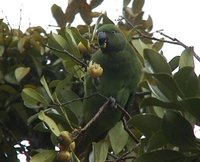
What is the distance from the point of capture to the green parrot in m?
1.72

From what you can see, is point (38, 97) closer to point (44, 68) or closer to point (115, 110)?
point (115, 110)

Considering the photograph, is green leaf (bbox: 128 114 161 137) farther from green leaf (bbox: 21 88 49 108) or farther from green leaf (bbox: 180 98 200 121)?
green leaf (bbox: 21 88 49 108)

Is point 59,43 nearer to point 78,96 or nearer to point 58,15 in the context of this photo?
point 78,96

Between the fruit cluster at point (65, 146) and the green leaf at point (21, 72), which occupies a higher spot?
the green leaf at point (21, 72)

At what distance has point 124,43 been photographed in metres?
1.78

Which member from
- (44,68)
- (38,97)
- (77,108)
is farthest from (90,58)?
(44,68)

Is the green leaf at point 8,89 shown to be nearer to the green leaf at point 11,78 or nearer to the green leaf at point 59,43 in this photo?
the green leaf at point 11,78

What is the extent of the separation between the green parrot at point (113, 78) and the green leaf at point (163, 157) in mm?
605

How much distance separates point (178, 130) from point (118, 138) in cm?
42

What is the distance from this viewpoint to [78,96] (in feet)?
5.29

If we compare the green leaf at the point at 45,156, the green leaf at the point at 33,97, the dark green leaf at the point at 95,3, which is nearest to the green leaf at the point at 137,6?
the dark green leaf at the point at 95,3

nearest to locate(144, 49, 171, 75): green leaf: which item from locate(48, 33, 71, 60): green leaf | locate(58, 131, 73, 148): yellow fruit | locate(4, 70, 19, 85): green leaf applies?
locate(58, 131, 73, 148): yellow fruit

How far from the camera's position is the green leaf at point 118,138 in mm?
1392

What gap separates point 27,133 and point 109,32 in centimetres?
55
